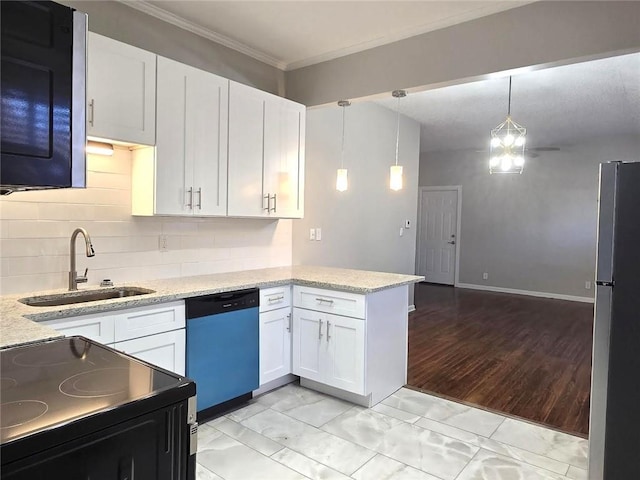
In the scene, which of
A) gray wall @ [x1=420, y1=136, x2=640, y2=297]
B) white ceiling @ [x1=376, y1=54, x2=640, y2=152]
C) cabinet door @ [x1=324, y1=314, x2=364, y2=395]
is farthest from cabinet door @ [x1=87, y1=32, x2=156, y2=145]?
gray wall @ [x1=420, y1=136, x2=640, y2=297]

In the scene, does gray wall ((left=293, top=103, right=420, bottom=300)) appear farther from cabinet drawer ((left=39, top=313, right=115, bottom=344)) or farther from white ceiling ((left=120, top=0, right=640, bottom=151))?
cabinet drawer ((left=39, top=313, right=115, bottom=344))

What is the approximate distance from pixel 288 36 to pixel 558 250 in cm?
619

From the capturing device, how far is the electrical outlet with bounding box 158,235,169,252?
299 cm

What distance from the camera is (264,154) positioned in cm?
331

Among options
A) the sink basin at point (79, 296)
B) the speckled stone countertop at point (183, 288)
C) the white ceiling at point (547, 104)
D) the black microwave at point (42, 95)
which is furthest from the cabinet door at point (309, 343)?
the white ceiling at point (547, 104)

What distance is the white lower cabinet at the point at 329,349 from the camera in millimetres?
2930

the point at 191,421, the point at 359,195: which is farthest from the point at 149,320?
the point at 359,195

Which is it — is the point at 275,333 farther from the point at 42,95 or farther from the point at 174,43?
the point at 42,95

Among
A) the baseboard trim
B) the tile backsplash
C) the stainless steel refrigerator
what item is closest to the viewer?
the stainless steel refrigerator

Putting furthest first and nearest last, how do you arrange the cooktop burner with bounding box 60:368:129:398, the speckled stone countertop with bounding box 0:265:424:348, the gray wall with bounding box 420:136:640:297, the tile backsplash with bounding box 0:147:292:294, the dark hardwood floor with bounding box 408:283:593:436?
the gray wall with bounding box 420:136:640:297
the dark hardwood floor with bounding box 408:283:593:436
the tile backsplash with bounding box 0:147:292:294
the speckled stone countertop with bounding box 0:265:424:348
the cooktop burner with bounding box 60:368:129:398

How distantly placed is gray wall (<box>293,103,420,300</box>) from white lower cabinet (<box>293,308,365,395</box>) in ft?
3.20

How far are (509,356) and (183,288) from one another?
3280 millimetres

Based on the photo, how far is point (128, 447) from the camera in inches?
37.3

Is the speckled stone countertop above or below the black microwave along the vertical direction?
below
